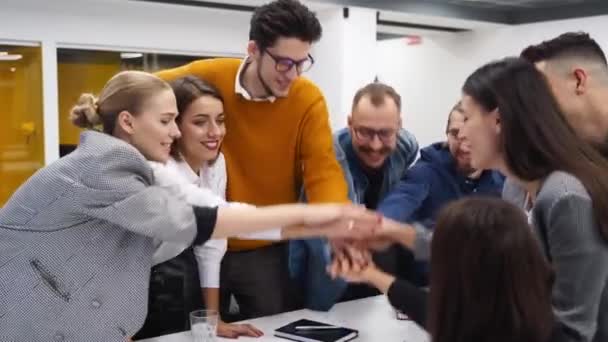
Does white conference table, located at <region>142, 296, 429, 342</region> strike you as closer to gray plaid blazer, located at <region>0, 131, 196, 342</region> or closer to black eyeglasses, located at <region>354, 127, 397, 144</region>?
gray plaid blazer, located at <region>0, 131, 196, 342</region>

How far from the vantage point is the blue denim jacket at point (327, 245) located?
2.71 m

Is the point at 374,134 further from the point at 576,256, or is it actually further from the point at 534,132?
the point at 576,256

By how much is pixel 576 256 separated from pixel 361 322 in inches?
41.3

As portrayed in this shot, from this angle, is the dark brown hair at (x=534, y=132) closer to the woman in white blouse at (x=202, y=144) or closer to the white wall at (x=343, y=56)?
the woman in white blouse at (x=202, y=144)

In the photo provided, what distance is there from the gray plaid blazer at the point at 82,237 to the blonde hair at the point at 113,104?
139 millimetres

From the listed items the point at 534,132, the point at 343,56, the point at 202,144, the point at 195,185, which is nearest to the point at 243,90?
the point at 202,144

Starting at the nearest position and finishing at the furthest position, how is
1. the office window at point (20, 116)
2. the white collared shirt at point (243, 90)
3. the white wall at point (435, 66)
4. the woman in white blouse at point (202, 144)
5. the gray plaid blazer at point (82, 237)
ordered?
the gray plaid blazer at point (82, 237)
the woman in white blouse at point (202, 144)
the white collared shirt at point (243, 90)
the office window at point (20, 116)
the white wall at point (435, 66)

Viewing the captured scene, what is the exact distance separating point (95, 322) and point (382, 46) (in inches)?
294

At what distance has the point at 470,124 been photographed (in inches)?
77.5

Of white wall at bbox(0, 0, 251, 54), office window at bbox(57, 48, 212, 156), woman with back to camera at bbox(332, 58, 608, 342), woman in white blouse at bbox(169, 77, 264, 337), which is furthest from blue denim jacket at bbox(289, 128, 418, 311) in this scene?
white wall at bbox(0, 0, 251, 54)

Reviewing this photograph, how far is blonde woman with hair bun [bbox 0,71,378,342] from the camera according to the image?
198 cm

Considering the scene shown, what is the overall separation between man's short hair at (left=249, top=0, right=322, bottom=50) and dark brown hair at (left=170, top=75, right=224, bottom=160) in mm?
302

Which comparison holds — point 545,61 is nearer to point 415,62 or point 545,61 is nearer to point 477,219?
point 477,219

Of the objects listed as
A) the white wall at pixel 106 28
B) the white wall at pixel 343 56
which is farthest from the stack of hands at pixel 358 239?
the white wall at pixel 343 56
